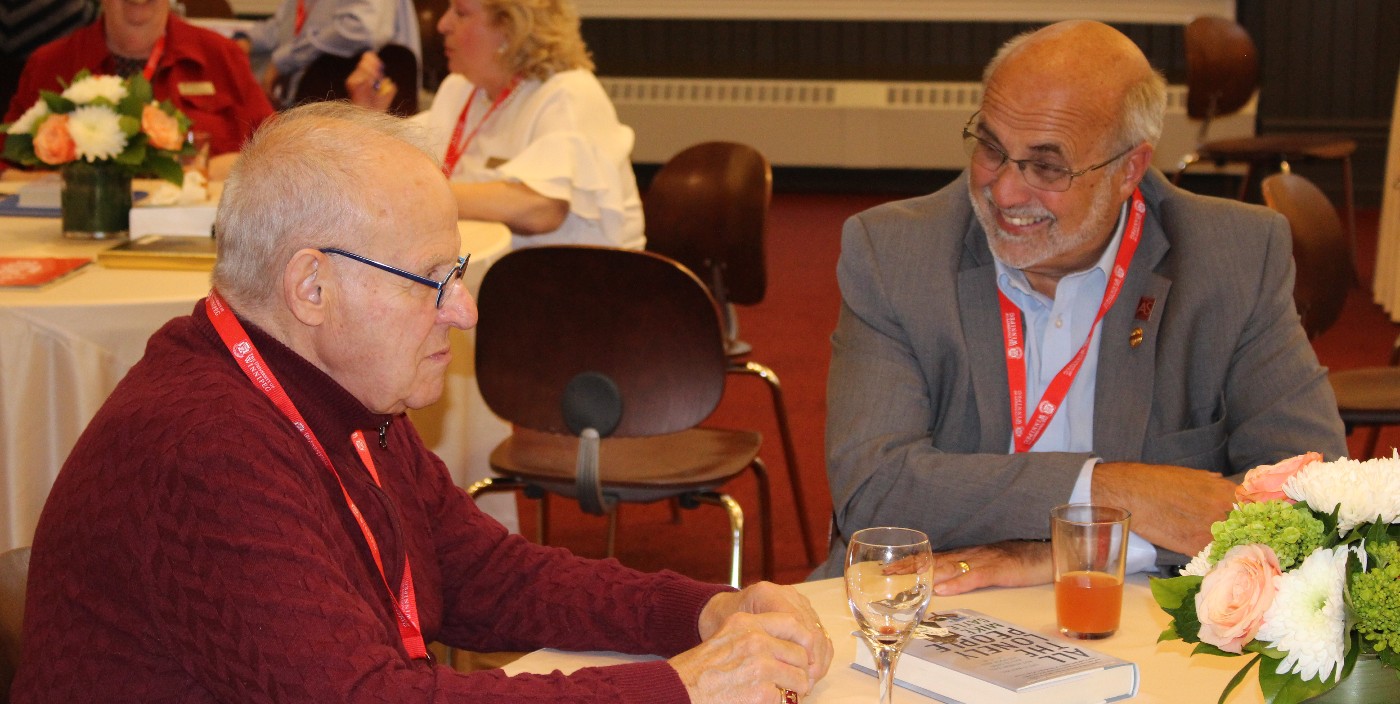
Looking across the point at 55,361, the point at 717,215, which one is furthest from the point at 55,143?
the point at 717,215

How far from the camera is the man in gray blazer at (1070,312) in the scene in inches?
84.8

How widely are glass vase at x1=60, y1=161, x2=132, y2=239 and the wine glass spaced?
2.58 meters

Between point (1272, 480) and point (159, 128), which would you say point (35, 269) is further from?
point (1272, 480)

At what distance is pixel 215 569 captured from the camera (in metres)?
1.27

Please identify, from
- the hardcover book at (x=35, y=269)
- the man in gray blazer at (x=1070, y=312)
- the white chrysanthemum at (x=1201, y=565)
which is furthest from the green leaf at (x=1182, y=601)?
the hardcover book at (x=35, y=269)

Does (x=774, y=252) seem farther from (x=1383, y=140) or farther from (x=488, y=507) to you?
(x=488, y=507)

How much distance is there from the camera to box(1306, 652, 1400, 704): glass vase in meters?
1.08

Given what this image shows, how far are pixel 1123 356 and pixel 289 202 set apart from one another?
4.21ft

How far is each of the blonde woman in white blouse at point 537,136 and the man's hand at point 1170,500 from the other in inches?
81.5

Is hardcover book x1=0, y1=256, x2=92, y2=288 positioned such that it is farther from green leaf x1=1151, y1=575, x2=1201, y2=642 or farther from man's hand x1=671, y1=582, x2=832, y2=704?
green leaf x1=1151, y1=575, x2=1201, y2=642

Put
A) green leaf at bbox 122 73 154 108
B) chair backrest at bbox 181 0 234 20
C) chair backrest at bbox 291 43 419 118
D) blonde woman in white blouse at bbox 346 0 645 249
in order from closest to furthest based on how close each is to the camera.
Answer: green leaf at bbox 122 73 154 108 → blonde woman in white blouse at bbox 346 0 645 249 → chair backrest at bbox 291 43 419 118 → chair backrest at bbox 181 0 234 20

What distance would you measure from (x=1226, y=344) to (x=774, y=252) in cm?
593

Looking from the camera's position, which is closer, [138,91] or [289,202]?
[289,202]

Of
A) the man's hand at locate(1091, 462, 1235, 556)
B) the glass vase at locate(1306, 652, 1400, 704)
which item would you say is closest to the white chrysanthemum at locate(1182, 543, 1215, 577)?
the glass vase at locate(1306, 652, 1400, 704)
